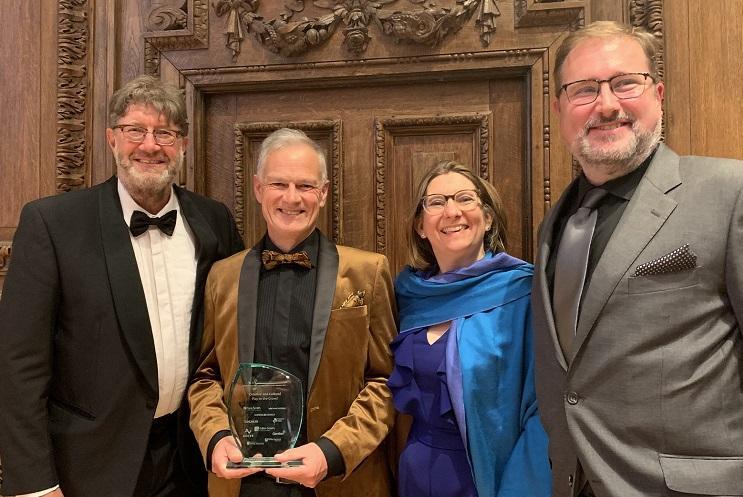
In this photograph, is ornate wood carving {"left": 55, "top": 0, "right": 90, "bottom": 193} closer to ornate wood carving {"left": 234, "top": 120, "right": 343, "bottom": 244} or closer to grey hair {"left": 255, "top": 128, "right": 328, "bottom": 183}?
ornate wood carving {"left": 234, "top": 120, "right": 343, "bottom": 244}

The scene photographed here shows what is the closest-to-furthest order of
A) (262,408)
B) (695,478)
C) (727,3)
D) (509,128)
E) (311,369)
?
(695,478), (262,408), (311,369), (727,3), (509,128)

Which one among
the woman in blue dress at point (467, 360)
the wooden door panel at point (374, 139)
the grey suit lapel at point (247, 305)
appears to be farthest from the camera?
the wooden door panel at point (374, 139)

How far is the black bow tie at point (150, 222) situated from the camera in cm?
186

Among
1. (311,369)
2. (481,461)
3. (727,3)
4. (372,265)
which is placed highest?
(727,3)

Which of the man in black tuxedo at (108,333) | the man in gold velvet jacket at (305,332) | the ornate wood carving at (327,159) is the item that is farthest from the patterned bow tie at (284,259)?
the ornate wood carving at (327,159)

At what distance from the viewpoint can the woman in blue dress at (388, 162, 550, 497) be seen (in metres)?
1.66

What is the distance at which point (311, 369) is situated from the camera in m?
1.75

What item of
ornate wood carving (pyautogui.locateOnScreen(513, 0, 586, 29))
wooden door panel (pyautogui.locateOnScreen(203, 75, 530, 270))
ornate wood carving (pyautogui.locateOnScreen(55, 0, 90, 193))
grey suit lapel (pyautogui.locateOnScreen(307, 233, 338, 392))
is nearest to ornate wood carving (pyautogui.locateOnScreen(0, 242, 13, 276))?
ornate wood carving (pyautogui.locateOnScreen(55, 0, 90, 193))

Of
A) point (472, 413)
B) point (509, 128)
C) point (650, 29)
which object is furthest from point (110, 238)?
point (650, 29)

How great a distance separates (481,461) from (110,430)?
1102 millimetres

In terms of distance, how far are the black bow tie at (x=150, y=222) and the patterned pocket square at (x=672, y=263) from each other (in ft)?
4.55

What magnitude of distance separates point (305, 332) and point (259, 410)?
30cm

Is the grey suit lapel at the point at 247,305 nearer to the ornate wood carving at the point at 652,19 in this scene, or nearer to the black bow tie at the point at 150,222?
the black bow tie at the point at 150,222

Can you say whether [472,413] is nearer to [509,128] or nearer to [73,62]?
[509,128]
